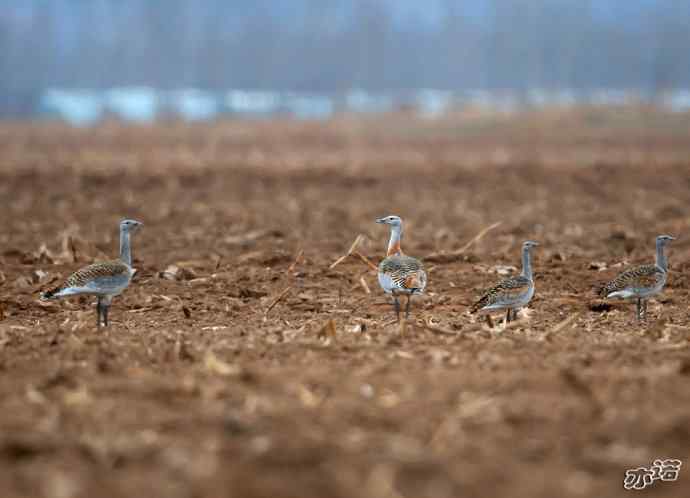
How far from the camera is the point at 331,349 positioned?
9.54 meters

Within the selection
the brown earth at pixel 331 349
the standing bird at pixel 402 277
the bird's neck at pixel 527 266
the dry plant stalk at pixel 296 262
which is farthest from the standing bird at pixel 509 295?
the dry plant stalk at pixel 296 262

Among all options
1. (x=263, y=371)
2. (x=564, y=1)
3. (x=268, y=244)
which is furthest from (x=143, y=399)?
(x=564, y=1)

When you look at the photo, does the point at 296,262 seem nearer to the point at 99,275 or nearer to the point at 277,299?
the point at 277,299

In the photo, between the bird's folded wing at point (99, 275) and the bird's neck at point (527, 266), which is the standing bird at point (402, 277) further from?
the bird's folded wing at point (99, 275)

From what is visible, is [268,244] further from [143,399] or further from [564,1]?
[564,1]

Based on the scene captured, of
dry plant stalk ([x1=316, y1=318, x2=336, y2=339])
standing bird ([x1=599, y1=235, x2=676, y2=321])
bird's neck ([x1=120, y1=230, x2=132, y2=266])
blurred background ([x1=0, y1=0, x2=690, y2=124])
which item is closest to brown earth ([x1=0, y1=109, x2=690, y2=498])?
dry plant stalk ([x1=316, y1=318, x2=336, y2=339])

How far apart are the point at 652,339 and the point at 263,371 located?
377 centimetres

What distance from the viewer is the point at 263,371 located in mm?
8523

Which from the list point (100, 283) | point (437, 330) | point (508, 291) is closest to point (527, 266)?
point (508, 291)

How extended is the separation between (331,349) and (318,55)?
370 ft

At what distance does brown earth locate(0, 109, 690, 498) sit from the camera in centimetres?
641

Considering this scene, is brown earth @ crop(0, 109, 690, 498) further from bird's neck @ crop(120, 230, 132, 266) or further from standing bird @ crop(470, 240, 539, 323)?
bird's neck @ crop(120, 230, 132, 266)

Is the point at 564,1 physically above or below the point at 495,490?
above

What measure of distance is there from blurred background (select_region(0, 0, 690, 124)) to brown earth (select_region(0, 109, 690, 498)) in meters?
75.2
